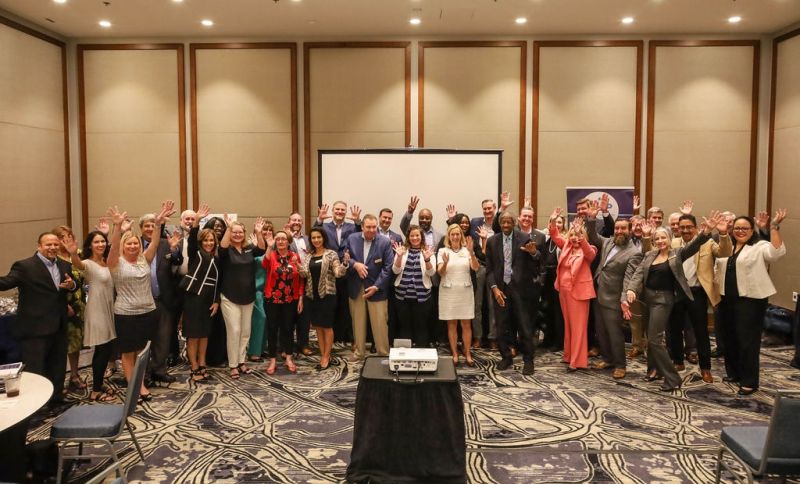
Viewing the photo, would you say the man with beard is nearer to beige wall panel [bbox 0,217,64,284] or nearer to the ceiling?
the ceiling

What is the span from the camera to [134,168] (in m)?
9.12

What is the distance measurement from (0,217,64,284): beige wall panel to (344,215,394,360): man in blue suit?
15.0 feet

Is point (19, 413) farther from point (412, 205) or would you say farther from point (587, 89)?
point (587, 89)

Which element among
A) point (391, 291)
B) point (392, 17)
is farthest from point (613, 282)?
point (392, 17)

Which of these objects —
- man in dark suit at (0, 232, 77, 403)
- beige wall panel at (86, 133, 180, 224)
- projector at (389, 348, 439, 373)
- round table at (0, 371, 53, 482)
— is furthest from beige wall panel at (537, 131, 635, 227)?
round table at (0, 371, 53, 482)

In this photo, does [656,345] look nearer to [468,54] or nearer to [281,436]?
[281,436]

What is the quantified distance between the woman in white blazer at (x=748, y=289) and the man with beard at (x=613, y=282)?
2.73 feet

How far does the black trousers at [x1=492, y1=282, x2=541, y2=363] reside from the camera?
19.9 ft

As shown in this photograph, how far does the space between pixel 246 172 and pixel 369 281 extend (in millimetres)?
3624

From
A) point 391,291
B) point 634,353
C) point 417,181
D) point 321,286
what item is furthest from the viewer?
point 417,181

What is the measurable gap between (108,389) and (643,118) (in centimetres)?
790

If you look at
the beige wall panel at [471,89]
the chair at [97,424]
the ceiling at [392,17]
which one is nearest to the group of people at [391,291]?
the chair at [97,424]

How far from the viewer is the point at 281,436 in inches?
179

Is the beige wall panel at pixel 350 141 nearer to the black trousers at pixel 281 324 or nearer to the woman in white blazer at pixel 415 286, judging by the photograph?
the woman in white blazer at pixel 415 286
